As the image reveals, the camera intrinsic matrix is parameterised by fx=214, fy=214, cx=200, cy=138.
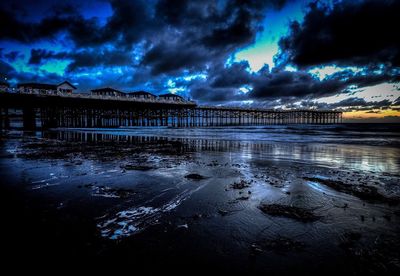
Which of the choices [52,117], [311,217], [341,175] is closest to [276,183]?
[311,217]

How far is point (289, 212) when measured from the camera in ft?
12.9

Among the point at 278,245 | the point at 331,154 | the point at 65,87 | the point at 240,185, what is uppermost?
Result: the point at 65,87

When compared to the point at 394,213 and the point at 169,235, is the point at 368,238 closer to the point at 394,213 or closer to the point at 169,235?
the point at 394,213

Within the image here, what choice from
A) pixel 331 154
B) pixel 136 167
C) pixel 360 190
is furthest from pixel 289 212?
pixel 331 154

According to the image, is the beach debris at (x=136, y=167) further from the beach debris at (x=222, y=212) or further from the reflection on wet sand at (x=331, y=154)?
the reflection on wet sand at (x=331, y=154)

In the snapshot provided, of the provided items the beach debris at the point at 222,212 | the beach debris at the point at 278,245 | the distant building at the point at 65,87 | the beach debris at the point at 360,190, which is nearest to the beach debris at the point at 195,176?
the beach debris at the point at 222,212

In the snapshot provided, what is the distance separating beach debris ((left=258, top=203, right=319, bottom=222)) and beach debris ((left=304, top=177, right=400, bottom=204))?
1776mm

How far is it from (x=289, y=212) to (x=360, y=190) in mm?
2535

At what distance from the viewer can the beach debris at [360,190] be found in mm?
4582

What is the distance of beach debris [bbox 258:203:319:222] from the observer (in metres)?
3.72

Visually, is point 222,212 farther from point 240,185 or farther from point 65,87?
point 65,87

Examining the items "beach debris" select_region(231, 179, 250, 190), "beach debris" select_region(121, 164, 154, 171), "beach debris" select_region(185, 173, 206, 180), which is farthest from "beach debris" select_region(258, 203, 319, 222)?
"beach debris" select_region(121, 164, 154, 171)

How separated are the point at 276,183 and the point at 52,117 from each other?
5821cm

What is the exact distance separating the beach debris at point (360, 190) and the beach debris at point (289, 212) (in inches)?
69.9
